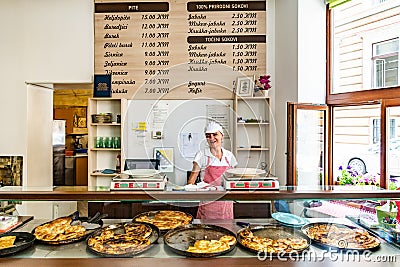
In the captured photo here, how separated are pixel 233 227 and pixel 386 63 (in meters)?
1.99

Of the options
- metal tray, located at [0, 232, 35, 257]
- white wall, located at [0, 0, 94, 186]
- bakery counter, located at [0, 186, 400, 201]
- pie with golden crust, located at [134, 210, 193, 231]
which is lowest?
metal tray, located at [0, 232, 35, 257]

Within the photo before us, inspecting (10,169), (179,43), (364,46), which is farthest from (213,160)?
(10,169)

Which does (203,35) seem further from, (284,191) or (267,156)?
(284,191)

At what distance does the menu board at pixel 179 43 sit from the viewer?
420 centimetres

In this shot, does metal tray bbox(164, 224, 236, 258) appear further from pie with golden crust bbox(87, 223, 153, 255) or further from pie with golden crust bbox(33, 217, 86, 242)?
pie with golden crust bbox(33, 217, 86, 242)

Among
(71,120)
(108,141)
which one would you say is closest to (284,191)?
(108,141)

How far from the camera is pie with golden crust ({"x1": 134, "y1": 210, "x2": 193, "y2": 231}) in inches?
78.5

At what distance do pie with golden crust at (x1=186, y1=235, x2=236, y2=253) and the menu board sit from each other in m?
2.59

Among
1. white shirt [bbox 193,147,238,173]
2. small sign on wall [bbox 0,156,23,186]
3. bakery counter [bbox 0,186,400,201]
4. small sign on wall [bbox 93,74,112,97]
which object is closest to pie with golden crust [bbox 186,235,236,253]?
bakery counter [bbox 0,186,400,201]

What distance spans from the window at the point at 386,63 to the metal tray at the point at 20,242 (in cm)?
280

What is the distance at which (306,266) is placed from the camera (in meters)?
1.58

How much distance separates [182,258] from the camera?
1637 millimetres

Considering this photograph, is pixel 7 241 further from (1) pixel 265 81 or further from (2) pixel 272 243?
(1) pixel 265 81

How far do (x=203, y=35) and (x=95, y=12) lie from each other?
1.32 m
